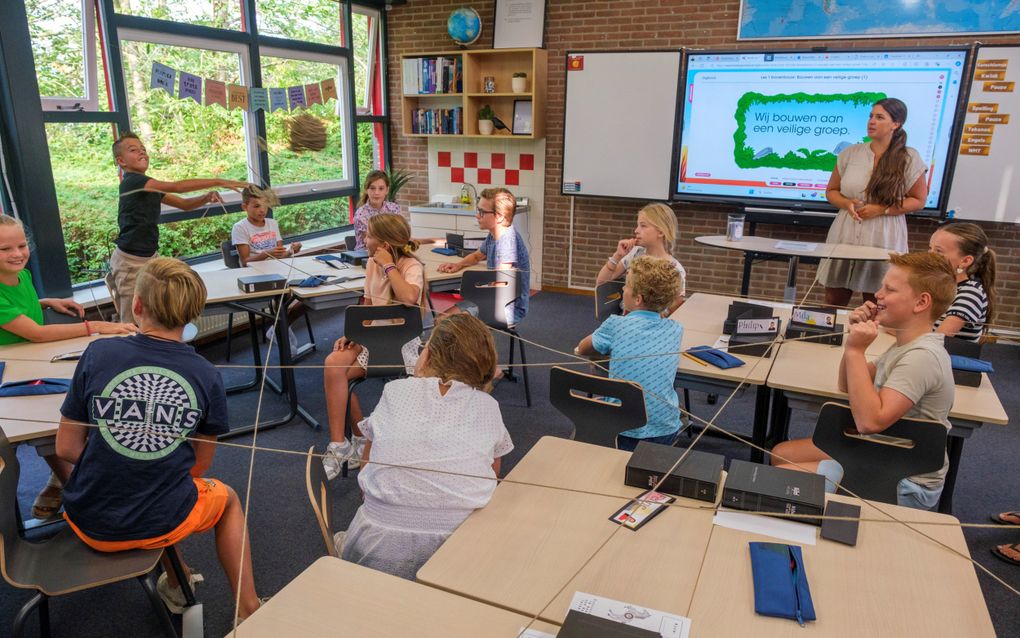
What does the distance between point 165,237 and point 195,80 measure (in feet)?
3.81

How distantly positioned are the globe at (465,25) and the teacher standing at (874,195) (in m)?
3.56

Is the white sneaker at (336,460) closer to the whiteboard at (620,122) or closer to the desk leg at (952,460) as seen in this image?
the desk leg at (952,460)

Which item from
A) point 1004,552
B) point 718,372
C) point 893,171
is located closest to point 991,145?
point 893,171

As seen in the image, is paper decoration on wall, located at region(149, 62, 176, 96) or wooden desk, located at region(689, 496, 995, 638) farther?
paper decoration on wall, located at region(149, 62, 176, 96)

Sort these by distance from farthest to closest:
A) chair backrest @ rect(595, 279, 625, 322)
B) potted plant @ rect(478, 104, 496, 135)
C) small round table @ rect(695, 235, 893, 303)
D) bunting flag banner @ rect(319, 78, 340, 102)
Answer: potted plant @ rect(478, 104, 496, 135) < bunting flag banner @ rect(319, 78, 340, 102) < small round table @ rect(695, 235, 893, 303) < chair backrest @ rect(595, 279, 625, 322)

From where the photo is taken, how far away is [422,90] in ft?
21.3

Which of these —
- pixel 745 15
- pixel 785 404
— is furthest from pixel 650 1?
pixel 785 404

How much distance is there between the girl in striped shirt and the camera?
2.80 metres

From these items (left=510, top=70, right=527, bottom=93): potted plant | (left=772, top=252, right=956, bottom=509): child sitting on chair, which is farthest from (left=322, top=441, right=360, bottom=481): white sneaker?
(left=510, top=70, right=527, bottom=93): potted plant

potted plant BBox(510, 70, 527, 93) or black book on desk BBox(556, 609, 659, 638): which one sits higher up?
potted plant BBox(510, 70, 527, 93)

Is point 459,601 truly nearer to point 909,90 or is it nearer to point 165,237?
point 165,237

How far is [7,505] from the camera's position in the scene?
171 cm

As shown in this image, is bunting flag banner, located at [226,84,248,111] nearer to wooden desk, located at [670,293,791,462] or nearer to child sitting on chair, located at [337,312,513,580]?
wooden desk, located at [670,293,791,462]

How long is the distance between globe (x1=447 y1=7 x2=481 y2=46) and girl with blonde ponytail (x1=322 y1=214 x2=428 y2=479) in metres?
3.59
